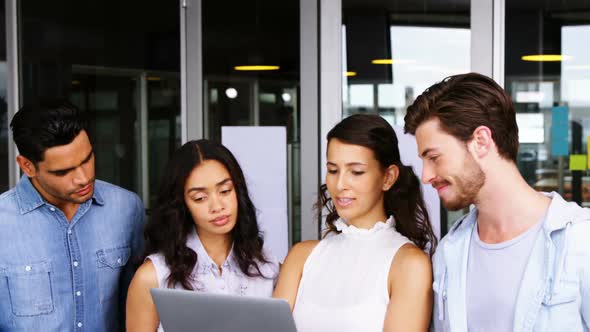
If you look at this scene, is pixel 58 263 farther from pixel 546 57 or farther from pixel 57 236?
pixel 546 57

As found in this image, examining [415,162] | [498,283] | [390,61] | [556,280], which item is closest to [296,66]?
[390,61]

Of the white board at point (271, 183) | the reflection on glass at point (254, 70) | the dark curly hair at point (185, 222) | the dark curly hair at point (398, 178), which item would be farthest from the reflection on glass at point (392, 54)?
the dark curly hair at point (185, 222)

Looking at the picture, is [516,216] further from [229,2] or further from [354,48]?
[229,2]

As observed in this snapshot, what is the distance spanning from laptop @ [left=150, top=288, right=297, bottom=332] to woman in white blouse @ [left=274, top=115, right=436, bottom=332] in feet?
0.83

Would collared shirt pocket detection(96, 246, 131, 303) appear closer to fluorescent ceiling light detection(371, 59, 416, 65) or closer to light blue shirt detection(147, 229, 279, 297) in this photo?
light blue shirt detection(147, 229, 279, 297)

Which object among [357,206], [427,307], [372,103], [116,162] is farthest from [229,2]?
[427,307]

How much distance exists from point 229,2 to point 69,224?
2405 mm

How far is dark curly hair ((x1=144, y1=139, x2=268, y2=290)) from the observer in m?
2.23

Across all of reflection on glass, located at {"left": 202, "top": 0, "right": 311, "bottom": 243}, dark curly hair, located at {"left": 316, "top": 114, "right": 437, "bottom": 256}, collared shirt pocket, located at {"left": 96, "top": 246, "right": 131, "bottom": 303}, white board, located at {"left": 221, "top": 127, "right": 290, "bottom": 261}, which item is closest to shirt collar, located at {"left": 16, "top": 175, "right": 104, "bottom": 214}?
collared shirt pocket, located at {"left": 96, "top": 246, "right": 131, "bottom": 303}

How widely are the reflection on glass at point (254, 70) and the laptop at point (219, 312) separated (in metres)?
2.27

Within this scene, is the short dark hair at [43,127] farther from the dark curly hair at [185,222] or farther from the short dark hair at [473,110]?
the short dark hair at [473,110]

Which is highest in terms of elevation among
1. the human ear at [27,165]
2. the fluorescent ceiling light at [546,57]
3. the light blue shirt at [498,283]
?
the fluorescent ceiling light at [546,57]

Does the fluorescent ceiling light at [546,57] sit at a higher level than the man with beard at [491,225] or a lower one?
higher

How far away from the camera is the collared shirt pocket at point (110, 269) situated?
2371 mm
